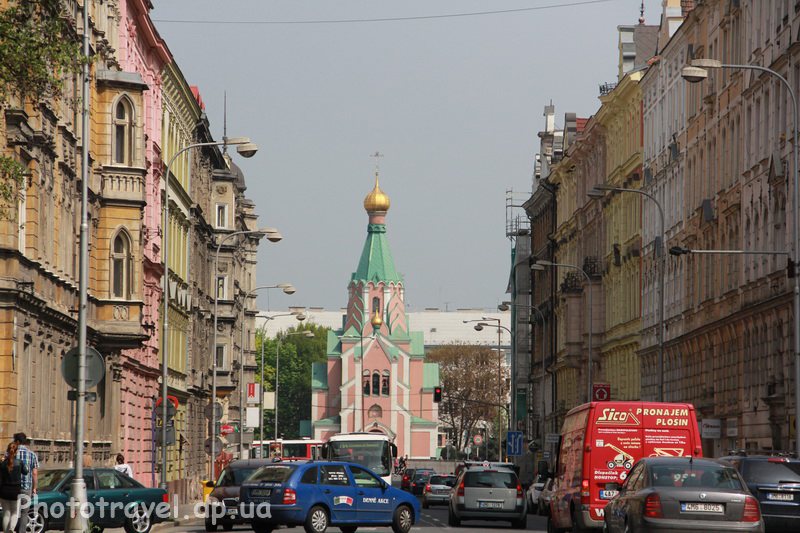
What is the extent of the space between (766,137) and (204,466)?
38.7 m

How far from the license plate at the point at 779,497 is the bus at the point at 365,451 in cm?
2892

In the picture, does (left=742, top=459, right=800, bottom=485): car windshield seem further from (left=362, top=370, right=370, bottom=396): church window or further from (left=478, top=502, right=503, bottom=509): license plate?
(left=362, top=370, right=370, bottom=396): church window

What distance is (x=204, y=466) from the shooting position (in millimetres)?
76500

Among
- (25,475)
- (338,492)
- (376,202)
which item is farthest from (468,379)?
(25,475)

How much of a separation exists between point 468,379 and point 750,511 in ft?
405

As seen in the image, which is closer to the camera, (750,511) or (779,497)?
(750,511)

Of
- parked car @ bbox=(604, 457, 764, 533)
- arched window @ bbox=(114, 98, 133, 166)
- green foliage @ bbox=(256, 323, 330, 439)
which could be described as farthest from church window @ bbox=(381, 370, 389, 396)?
parked car @ bbox=(604, 457, 764, 533)

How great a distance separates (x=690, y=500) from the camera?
2136 centimetres

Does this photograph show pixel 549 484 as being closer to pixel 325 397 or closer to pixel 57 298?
pixel 57 298

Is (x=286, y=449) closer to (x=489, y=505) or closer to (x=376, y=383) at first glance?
(x=376, y=383)

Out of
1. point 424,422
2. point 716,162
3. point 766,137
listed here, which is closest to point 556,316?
point 716,162

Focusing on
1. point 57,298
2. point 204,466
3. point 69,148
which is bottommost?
point 204,466

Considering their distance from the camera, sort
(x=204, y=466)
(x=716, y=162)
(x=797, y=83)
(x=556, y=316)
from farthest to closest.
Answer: (x=556, y=316) < (x=204, y=466) < (x=716, y=162) < (x=797, y=83)

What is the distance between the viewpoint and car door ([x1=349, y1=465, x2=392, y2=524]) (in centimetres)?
3145
